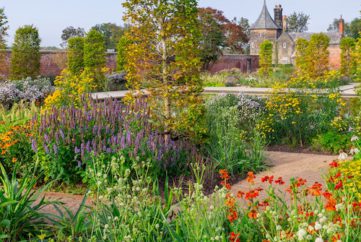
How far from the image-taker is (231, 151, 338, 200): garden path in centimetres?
615

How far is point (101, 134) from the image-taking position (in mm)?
6418

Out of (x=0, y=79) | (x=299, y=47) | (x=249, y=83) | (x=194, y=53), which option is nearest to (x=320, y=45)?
(x=299, y=47)

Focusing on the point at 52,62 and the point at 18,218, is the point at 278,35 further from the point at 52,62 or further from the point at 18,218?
the point at 18,218

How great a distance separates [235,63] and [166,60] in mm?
34876

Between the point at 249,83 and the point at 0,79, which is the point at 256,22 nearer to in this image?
the point at 249,83

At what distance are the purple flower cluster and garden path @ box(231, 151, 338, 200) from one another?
39.2 inches

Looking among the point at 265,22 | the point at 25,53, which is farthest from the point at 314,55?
the point at 265,22

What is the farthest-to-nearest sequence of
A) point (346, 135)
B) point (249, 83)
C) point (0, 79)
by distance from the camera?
1. point (249, 83)
2. point (0, 79)
3. point (346, 135)

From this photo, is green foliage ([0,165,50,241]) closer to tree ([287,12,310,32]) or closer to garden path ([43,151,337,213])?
garden path ([43,151,337,213])

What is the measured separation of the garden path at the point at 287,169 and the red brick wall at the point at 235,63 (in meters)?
30.2

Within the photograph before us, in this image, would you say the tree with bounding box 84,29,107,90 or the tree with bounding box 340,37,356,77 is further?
the tree with bounding box 340,37,356,77

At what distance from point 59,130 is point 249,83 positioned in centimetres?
1879


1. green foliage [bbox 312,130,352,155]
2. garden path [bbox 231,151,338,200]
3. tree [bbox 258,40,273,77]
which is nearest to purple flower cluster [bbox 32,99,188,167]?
garden path [bbox 231,151,338,200]

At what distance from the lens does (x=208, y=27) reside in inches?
1510
